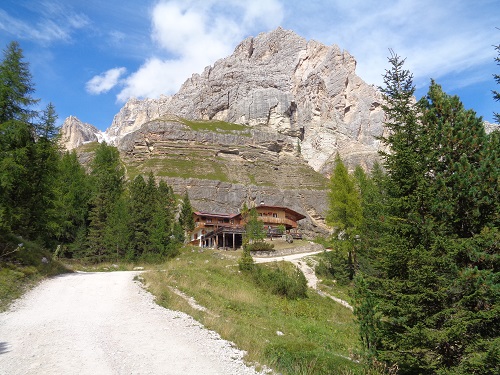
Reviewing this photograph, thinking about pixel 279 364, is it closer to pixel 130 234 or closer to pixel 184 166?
pixel 130 234

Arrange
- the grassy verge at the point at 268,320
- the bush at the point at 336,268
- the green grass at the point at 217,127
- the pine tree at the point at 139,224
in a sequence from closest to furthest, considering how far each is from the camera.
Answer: the grassy verge at the point at 268,320
the bush at the point at 336,268
the pine tree at the point at 139,224
the green grass at the point at 217,127

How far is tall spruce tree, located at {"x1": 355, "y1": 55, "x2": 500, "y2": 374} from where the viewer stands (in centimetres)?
1000

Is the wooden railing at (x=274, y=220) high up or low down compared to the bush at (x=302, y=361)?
up

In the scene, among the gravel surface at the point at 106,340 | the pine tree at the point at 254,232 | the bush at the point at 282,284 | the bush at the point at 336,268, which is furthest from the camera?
the pine tree at the point at 254,232

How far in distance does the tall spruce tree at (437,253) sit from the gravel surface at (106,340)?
5128mm

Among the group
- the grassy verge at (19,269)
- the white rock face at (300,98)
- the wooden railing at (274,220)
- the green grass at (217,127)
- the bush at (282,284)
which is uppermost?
the white rock face at (300,98)

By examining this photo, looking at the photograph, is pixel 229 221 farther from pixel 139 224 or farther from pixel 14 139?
pixel 14 139

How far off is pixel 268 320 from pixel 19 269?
12917 millimetres

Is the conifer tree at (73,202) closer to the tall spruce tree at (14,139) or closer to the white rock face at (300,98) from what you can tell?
the tall spruce tree at (14,139)

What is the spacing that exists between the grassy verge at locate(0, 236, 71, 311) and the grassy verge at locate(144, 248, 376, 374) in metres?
5.58

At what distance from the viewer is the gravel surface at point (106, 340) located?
7402 millimetres

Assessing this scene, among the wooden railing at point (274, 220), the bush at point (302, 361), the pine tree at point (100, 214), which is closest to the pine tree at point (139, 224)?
the pine tree at point (100, 214)

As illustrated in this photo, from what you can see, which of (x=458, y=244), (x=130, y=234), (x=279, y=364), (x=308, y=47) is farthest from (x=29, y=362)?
(x=308, y=47)

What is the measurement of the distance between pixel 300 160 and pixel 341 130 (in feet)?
192
